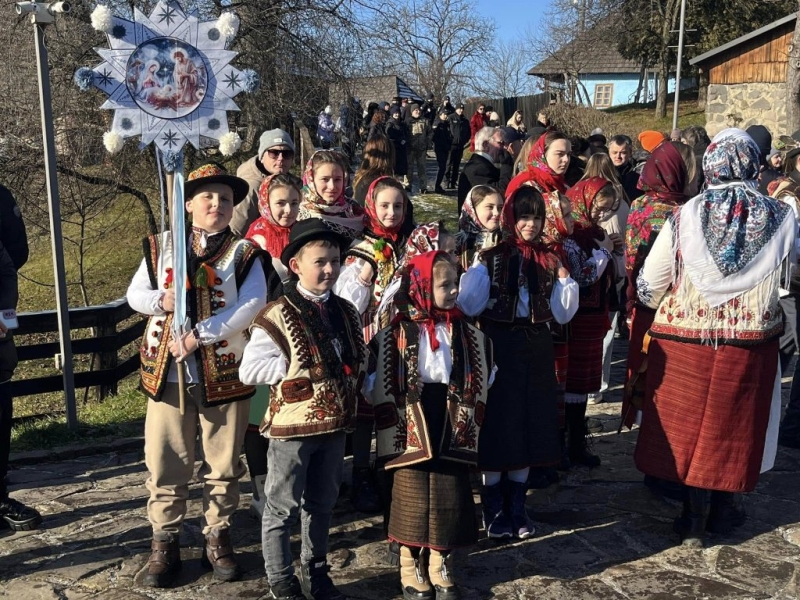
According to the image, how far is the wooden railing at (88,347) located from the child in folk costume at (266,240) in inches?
94.5

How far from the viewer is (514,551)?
455cm

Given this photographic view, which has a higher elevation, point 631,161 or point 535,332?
point 631,161

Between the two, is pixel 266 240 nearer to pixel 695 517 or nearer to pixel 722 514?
pixel 695 517

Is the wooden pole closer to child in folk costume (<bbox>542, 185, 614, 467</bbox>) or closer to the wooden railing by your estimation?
child in folk costume (<bbox>542, 185, 614, 467</bbox>)

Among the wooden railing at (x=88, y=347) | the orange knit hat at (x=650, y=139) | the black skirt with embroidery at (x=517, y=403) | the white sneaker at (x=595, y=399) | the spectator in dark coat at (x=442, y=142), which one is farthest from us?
the spectator in dark coat at (x=442, y=142)

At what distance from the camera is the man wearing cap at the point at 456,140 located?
1816 cm

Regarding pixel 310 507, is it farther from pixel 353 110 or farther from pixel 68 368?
pixel 353 110

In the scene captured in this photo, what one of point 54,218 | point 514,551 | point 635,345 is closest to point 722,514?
point 635,345

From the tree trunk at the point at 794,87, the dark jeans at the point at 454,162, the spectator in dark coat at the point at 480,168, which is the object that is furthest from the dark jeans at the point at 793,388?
the tree trunk at the point at 794,87

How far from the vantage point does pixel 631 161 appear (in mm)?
9195

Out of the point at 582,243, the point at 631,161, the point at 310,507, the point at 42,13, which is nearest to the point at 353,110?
the point at 631,161

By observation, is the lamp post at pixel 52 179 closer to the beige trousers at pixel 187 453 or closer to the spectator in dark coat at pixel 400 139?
the beige trousers at pixel 187 453

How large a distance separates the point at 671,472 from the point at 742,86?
2675 cm

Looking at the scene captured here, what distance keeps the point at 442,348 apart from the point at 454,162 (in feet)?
49.5
